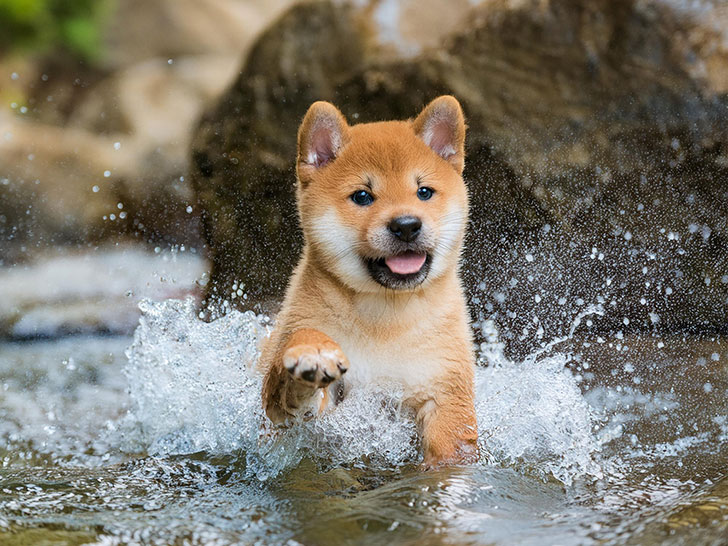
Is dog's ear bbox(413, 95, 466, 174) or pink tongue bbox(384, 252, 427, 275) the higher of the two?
dog's ear bbox(413, 95, 466, 174)

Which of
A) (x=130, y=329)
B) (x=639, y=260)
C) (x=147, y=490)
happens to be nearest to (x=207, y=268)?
(x=130, y=329)

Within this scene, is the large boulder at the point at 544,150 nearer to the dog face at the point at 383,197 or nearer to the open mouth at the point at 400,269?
the dog face at the point at 383,197

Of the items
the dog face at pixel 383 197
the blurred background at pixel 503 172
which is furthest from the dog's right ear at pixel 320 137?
the blurred background at pixel 503 172

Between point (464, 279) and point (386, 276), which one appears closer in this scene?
point (386, 276)

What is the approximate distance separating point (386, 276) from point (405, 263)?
94 mm

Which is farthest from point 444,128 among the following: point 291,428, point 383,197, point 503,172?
point 503,172

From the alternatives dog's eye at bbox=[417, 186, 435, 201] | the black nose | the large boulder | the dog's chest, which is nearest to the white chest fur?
the dog's chest

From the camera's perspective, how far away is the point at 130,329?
22.0ft

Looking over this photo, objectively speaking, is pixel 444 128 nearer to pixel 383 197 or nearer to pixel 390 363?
pixel 383 197

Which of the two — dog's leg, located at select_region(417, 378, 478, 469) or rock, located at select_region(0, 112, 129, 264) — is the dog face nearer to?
dog's leg, located at select_region(417, 378, 478, 469)

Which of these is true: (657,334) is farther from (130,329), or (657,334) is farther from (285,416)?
(130,329)

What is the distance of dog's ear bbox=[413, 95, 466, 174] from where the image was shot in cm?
375

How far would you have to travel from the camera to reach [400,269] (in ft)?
11.4

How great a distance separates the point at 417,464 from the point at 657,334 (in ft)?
8.76
